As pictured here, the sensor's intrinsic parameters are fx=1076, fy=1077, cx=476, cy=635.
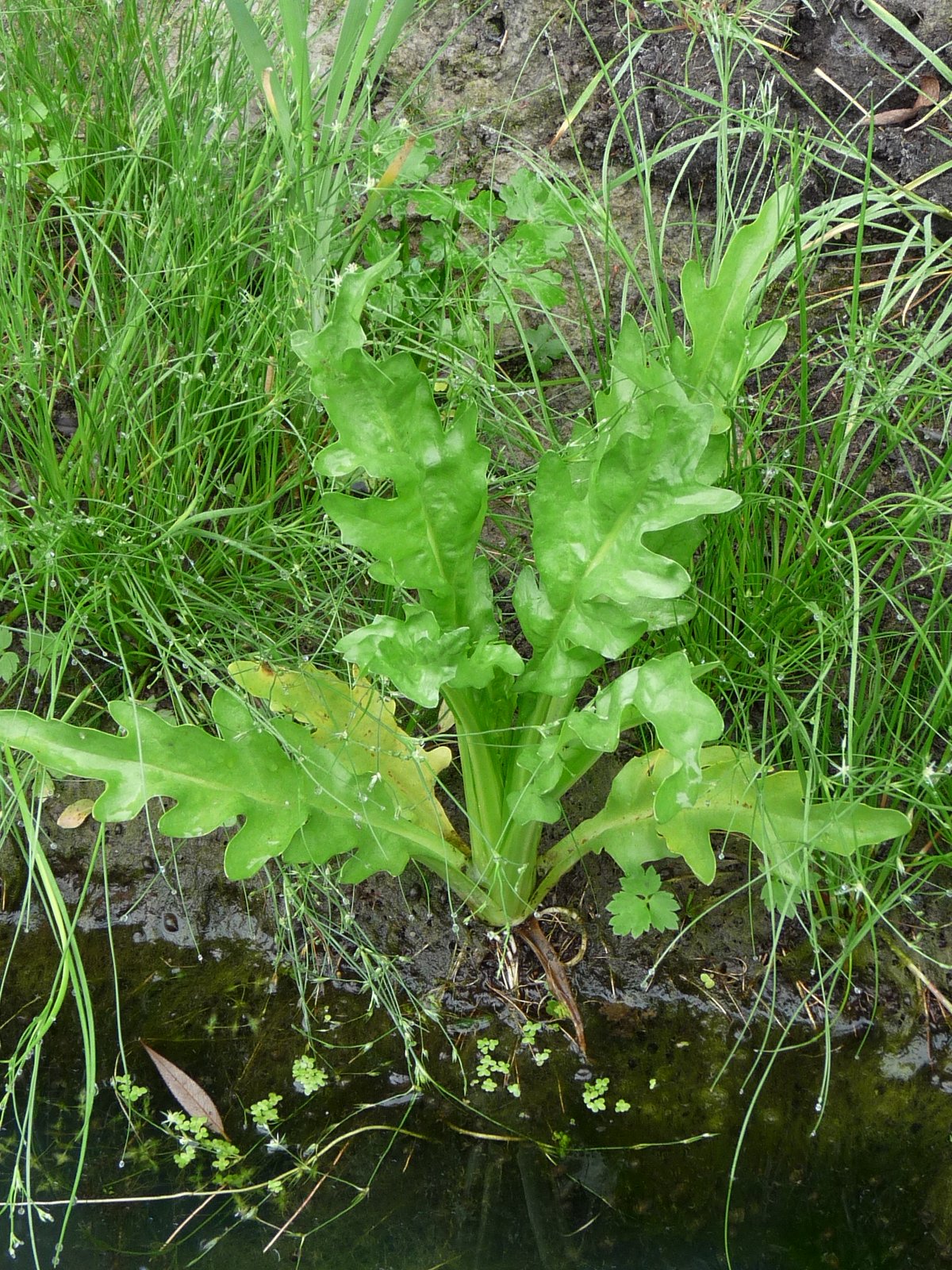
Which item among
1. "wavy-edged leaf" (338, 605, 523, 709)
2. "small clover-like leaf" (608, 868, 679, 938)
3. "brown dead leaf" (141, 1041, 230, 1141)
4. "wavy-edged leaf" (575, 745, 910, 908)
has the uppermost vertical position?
"wavy-edged leaf" (338, 605, 523, 709)

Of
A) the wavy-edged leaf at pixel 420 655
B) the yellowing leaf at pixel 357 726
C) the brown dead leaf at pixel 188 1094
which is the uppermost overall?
the wavy-edged leaf at pixel 420 655

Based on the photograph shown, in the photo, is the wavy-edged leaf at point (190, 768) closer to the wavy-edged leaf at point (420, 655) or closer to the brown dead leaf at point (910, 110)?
the wavy-edged leaf at point (420, 655)

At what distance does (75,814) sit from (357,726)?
543mm

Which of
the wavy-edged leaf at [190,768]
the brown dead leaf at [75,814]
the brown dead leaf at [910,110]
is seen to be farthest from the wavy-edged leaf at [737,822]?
the brown dead leaf at [910,110]

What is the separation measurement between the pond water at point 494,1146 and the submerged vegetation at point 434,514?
54mm

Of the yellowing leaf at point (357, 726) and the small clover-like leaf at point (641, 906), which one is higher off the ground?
the yellowing leaf at point (357, 726)

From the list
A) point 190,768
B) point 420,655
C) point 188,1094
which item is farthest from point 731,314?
point 188,1094

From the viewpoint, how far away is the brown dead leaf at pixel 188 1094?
156 cm

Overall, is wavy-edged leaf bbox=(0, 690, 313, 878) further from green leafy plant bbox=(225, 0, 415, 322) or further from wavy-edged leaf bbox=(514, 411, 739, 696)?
green leafy plant bbox=(225, 0, 415, 322)

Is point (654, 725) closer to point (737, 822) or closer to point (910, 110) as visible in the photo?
point (737, 822)

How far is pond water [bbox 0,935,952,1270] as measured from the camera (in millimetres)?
1462

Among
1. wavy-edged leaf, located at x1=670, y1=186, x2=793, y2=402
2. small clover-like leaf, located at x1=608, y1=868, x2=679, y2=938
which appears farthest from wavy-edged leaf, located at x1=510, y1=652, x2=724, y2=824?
wavy-edged leaf, located at x1=670, y1=186, x2=793, y2=402

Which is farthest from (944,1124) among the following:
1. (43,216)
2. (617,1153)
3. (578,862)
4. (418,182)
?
(43,216)

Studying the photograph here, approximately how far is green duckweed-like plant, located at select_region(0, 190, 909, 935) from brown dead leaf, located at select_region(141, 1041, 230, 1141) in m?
0.41
